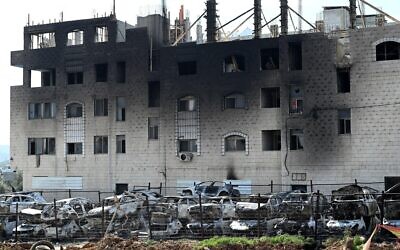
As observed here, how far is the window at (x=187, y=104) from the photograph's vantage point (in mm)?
46250

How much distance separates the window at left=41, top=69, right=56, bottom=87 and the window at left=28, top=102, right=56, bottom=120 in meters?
2.02

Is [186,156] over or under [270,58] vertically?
under

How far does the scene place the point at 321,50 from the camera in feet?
137

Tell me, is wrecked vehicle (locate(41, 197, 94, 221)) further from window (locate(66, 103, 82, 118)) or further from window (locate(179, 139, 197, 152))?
window (locate(66, 103, 82, 118))

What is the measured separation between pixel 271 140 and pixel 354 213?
53.7 feet

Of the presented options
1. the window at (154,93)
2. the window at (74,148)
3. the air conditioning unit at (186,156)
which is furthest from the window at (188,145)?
the window at (74,148)

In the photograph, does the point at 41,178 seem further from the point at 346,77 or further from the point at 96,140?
the point at 346,77

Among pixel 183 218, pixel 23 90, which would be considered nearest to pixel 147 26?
pixel 23 90

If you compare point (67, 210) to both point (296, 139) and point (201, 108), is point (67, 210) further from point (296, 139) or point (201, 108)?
point (296, 139)

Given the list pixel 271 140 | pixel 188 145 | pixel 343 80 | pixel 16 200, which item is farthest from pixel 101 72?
pixel 343 80

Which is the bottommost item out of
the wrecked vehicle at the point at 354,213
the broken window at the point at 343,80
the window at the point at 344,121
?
the wrecked vehicle at the point at 354,213

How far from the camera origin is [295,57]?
43.5 m

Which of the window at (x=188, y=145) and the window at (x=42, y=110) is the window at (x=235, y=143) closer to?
the window at (x=188, y=145)

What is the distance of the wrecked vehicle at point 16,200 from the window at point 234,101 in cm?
1465
